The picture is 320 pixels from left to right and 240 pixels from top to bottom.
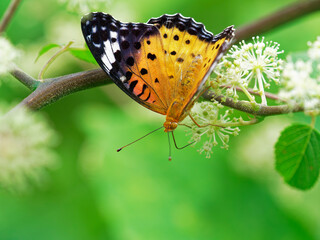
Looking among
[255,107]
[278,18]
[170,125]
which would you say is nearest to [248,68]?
[255,107]

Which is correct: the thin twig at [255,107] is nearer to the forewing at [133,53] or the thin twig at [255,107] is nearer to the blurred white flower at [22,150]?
the forewing at [133,53]

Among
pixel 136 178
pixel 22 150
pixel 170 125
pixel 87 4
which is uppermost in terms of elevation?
pixel 87 4

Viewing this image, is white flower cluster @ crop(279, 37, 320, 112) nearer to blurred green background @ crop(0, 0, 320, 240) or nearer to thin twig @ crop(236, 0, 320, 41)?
thin twig @ crop(236, 0, 320, 41)

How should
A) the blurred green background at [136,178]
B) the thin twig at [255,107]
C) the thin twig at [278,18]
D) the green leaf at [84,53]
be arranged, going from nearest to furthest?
the thin twig at [255,107] < the green leaf at [84,53] < the thin twig at [278,18] < the blurred green background at [136,178]

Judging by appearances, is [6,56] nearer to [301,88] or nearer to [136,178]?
[301,88]

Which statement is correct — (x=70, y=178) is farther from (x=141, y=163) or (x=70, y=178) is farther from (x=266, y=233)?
(x=266, y=233)

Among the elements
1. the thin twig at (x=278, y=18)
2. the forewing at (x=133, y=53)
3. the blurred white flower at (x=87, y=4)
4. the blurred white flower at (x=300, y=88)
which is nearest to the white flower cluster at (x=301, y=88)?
the blurred white flower at (x=300, y=88)

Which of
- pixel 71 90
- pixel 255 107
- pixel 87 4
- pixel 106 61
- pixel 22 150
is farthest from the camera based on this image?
pixel 87 4

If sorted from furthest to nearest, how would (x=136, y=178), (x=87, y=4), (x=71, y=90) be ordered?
(x=136, y=178) → (x=87, y=4) → (x=71, y=90)
